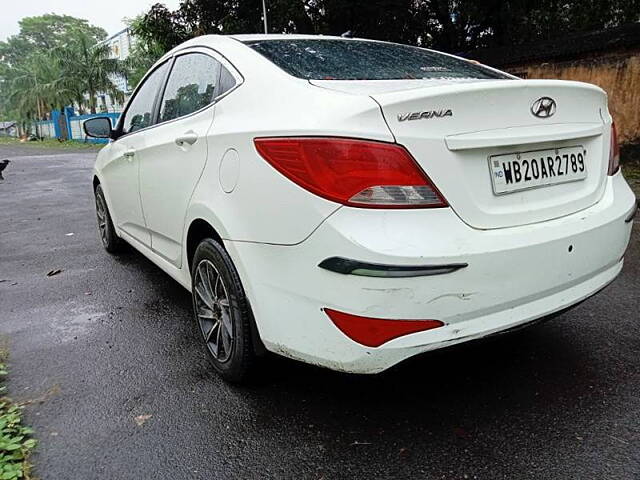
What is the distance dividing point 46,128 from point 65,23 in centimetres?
4446

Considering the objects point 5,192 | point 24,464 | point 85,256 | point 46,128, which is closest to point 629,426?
point 24,464

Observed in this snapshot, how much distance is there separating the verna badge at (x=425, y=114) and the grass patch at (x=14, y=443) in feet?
5.90

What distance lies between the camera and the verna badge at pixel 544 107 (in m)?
1.95

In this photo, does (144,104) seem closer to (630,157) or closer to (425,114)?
(425,114)

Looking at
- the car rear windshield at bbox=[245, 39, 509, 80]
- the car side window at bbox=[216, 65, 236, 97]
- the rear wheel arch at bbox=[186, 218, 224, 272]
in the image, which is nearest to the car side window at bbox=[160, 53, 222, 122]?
the car side window at bbox=[216, 65, 236, 97]

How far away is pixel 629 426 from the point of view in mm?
2016

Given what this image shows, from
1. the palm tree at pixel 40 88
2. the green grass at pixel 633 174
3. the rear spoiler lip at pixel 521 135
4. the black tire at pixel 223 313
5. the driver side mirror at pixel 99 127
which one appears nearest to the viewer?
the rear spoiler lip at pixel 521 135

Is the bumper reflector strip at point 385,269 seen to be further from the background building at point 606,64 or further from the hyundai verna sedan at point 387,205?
the background building at point 606,64

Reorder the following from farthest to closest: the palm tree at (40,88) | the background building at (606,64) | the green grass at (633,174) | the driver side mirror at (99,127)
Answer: the palm tree at (40,88) → the background building at (606,64) → the green grass at (633,174) → the driver side mirror at (99,127)

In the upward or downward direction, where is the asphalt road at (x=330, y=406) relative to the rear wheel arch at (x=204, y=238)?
downward

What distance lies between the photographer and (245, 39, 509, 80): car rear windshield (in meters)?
2.24

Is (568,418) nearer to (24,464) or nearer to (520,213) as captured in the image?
(520,213)

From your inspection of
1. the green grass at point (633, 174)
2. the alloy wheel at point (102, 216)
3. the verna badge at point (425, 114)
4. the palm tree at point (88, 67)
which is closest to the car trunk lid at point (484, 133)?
the verna badge at point (425, 114)

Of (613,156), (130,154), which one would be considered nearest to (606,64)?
(613,156)
